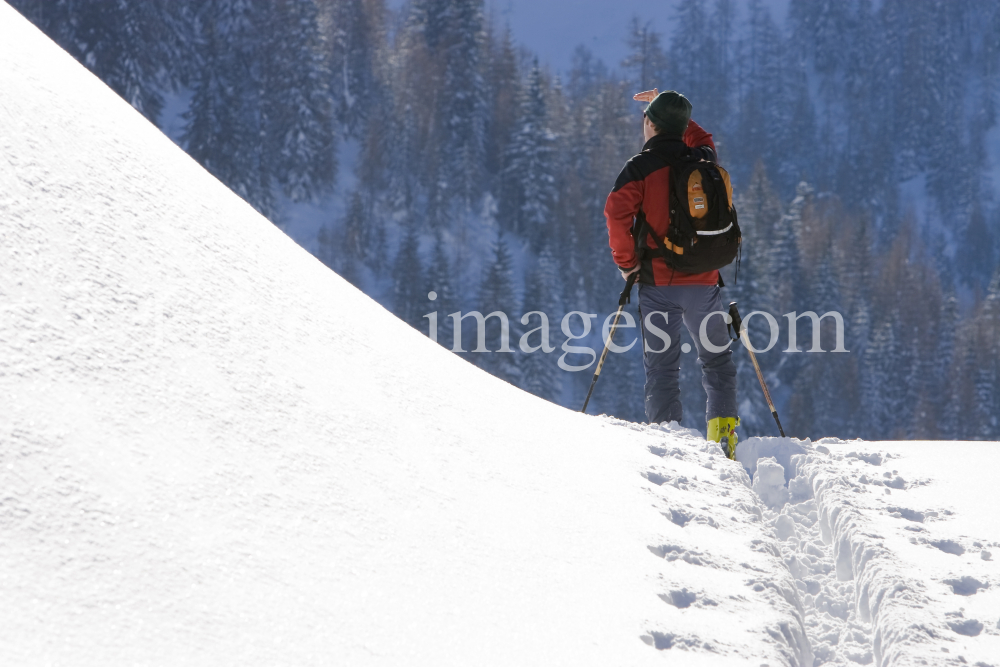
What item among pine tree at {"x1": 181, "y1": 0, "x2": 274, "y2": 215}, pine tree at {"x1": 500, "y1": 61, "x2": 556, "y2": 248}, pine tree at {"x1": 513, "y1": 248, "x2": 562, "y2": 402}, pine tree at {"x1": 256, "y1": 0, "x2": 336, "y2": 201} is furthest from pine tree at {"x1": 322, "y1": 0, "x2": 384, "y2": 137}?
pine tree at {"x1": 513, "y1": 248, "x2": 562, "y2": 402}

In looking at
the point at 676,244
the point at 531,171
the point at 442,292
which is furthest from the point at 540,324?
the point at 676,244

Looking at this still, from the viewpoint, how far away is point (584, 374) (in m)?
51.8

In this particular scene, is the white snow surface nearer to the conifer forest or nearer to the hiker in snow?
the hiker in snow

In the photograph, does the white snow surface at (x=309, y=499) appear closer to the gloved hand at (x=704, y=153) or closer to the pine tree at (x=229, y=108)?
the gloved hand at (x=704, y=153)

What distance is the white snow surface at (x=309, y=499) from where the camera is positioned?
1.69 meters

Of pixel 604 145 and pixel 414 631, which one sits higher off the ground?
pixel 604 145

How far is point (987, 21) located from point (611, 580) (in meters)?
117

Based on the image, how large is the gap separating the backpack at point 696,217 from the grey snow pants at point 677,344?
19cm

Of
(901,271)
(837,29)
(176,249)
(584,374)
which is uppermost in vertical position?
(837,29)

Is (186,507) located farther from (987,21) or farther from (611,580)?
(987,21)

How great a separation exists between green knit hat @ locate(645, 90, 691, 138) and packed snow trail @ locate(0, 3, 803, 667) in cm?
183

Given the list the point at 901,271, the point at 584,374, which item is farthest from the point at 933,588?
the point at 901,271

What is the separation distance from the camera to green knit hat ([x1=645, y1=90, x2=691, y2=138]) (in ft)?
14.3

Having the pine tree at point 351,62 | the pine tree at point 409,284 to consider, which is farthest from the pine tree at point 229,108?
the pine tree at point 409,284
